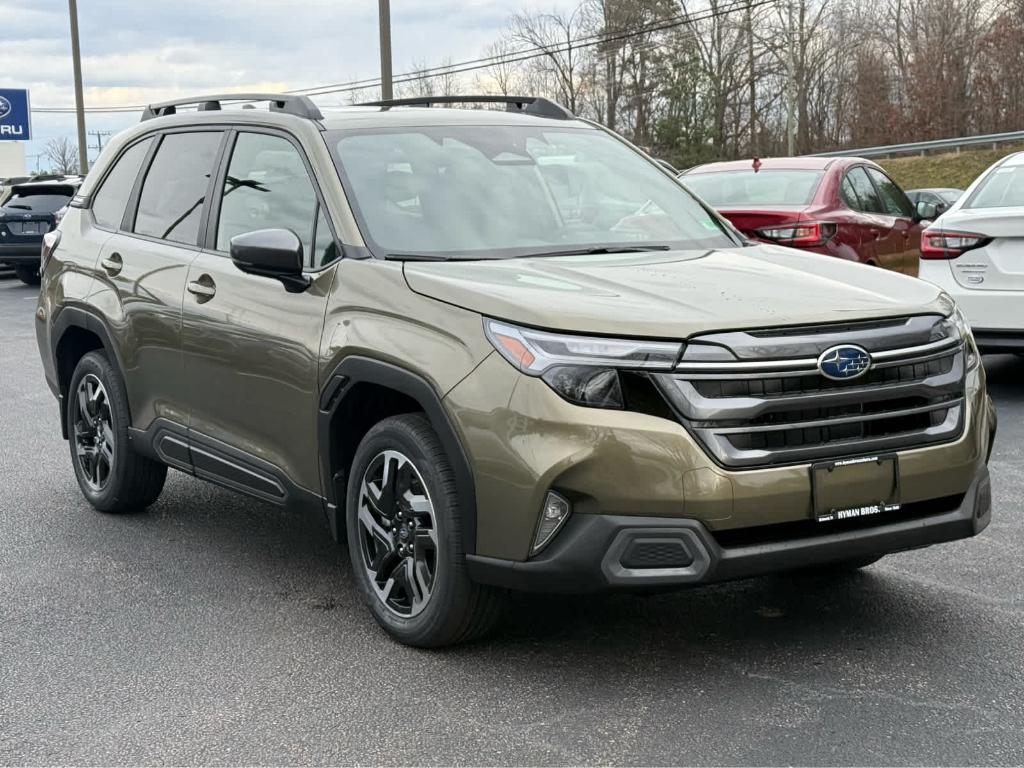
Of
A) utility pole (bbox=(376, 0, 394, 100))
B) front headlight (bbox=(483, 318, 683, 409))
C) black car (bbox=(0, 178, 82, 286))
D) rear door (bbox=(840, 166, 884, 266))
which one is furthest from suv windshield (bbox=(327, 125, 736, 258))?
utility pole (bbox=(376, 0, 394, 100))

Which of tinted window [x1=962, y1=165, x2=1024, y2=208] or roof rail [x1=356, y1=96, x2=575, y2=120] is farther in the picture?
tinted window [x1=962, y1=165, x2=1024, y2=208]

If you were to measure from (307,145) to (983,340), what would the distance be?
5.24m

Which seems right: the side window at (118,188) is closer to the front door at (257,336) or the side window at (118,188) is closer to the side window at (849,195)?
the front door at (257,336)

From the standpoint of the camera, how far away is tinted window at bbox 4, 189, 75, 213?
70.4 ft

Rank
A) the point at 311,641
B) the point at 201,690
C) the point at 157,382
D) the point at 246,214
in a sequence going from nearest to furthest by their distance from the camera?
the point at 201,690 < the point at 311,641 < the point at 246,214 < the point at 157,382

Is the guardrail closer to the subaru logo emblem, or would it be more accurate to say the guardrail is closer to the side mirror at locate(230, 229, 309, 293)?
the side mirror at locate(230, 229, 309, 293)

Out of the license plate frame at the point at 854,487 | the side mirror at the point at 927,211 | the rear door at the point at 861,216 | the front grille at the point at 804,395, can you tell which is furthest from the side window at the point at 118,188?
the side mirror at the point at 927,211

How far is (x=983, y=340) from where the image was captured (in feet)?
28.0

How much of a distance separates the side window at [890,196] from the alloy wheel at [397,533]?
8.41 meters

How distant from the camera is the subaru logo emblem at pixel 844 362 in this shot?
3.79 meters

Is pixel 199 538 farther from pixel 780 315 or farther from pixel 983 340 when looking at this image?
pixel 983 340

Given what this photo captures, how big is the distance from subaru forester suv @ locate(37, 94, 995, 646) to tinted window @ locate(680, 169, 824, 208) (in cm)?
525

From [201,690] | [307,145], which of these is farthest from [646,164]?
[201,690]

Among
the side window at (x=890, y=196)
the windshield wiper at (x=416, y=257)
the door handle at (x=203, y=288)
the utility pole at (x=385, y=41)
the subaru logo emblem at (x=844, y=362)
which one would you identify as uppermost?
the utility pole at (x=385, y=41)
